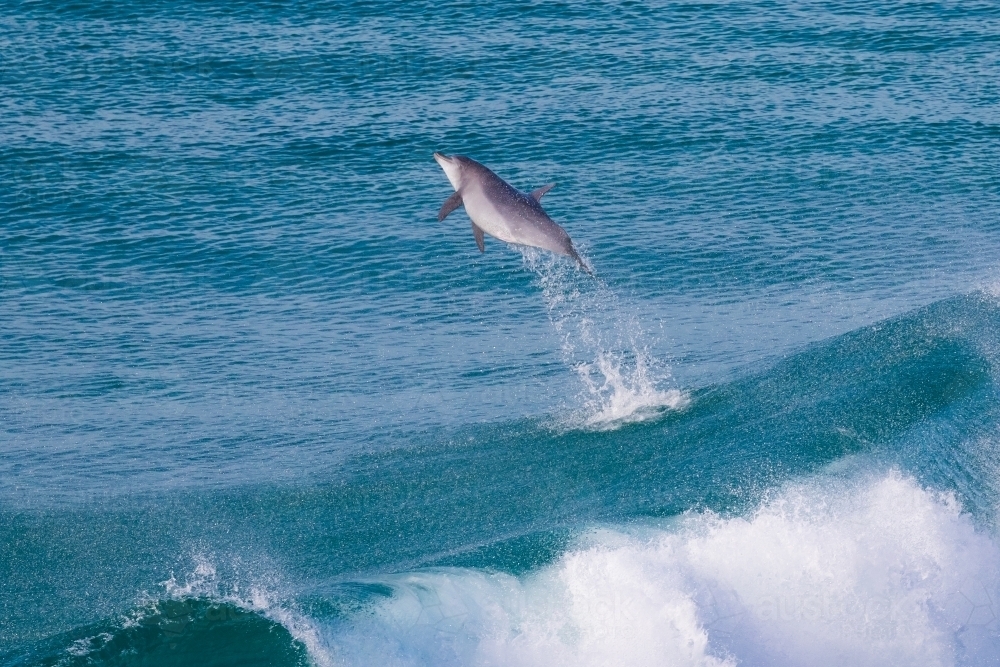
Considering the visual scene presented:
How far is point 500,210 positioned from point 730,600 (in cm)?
519

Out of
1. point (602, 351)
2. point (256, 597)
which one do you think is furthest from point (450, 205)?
point (602, 351)

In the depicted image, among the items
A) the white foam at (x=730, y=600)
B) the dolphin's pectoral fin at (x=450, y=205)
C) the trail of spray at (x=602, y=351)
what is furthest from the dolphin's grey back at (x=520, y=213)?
the trail of spray at (x=602, y=351)

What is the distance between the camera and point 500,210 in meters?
15.4

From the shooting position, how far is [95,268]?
1324 inches

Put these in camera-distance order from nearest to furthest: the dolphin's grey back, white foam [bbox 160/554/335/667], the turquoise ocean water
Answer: the dolphin's grey back, white foam [bbox 160/554/335/667], the turquoise ocean water

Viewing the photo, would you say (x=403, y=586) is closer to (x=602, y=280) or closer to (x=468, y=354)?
(x=468, y=354)

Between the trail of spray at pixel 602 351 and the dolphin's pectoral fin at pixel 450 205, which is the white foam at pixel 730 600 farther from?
the trail of spray at pixel 602 351

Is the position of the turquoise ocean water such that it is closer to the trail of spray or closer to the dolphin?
the trail of spray

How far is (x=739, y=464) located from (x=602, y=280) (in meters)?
12.5

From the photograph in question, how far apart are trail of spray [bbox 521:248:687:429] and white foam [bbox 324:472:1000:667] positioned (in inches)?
184

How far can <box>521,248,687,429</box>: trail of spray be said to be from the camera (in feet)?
73.1

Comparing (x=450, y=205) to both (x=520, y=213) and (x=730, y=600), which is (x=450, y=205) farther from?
(x=730, y=600)

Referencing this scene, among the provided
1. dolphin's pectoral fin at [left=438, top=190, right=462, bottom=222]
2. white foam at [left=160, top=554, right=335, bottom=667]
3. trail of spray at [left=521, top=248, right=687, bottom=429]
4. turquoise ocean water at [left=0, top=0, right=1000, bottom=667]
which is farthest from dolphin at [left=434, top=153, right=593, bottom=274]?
trail of spray at [left=521, top=248, right=687, bottom=429]

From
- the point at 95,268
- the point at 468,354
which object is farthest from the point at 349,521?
the point at 95,268
